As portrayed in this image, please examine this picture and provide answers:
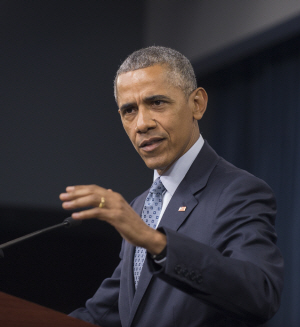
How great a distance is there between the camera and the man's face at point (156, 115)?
56.2 inches

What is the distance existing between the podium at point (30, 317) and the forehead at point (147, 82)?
75cm

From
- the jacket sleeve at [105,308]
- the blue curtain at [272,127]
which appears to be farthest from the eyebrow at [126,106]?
A: the blue curtain at [272,127]

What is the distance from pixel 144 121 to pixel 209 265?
641 mm

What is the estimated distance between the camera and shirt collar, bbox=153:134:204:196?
1.46 m

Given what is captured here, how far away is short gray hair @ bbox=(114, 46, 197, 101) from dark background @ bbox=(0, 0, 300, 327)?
1.81m

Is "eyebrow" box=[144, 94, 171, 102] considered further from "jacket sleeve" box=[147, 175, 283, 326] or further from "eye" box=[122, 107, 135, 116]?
"jacket sleeve" box=[147, 175, 283, 326]

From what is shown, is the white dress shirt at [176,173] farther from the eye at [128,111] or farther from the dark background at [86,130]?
the dark background at [86,130]

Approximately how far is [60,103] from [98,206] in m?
2.89

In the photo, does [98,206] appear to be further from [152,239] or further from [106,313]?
[106,313]

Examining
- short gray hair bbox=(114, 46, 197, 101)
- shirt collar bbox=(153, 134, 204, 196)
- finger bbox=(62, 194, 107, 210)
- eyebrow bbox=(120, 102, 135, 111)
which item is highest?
short gray hair bbox=(114, 46, 197, 101)

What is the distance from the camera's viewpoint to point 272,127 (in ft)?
11.2

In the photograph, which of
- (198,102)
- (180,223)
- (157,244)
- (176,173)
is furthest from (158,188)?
(157,244)

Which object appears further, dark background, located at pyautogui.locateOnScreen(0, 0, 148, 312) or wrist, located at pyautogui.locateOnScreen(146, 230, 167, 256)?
dark background, located at pyautogui.locateOnScreen(0, 0, 148, 312)

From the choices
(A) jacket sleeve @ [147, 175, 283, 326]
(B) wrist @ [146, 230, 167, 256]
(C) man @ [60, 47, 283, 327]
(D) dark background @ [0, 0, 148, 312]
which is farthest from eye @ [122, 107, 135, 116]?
(D) dark background @ [0, 0, 148, 312]
